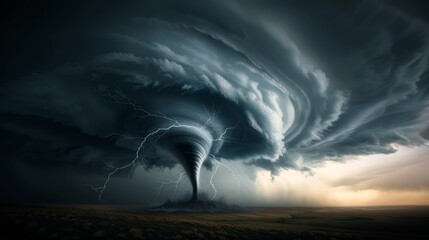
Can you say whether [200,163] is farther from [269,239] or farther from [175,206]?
[269,239]

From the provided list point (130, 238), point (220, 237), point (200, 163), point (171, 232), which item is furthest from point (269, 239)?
point (200, 163)

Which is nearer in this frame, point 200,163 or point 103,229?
point 103,229

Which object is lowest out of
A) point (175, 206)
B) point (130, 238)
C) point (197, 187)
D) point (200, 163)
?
point (130, 238)

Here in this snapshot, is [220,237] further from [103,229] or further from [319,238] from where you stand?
[319,238]

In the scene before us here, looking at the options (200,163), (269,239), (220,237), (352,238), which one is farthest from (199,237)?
(200,163)

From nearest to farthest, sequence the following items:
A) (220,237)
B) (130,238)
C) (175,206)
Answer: (130,238), (220,237), (175,206)

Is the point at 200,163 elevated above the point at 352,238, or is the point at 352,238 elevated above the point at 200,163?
the point at 200,163

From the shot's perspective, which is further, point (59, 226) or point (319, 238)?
point (319, 238)

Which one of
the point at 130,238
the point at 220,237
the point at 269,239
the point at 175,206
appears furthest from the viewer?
the point at 175,206

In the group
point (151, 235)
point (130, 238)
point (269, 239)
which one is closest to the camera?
point (130, 238)
